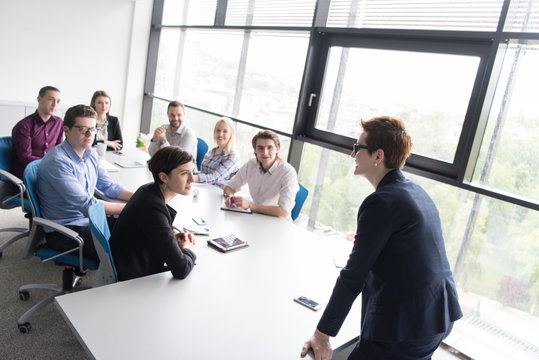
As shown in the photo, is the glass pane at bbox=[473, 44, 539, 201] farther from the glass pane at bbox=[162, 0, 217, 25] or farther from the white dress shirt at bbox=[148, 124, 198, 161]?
the glass pane at bbox=[162, 0, 217, 25]

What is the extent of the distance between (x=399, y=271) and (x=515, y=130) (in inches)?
75.1

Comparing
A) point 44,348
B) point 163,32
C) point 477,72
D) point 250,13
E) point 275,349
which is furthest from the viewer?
point 163,32

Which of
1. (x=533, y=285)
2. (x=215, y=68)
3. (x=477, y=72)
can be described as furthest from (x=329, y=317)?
(x=215, y=68)

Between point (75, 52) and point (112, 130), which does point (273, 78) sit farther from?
point (75, 52)

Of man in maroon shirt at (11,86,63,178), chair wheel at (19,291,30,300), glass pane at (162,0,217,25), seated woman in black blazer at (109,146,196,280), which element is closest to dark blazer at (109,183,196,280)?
seated woman in black blazer at (109,146,196,280)

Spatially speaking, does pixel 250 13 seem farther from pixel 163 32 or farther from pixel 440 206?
pixel 440 206

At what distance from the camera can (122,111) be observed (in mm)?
6543

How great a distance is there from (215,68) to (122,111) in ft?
6.73

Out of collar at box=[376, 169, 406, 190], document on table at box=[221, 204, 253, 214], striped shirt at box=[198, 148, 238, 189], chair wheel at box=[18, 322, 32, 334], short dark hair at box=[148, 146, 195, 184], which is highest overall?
collar at box=[376, 169, 406, 190]

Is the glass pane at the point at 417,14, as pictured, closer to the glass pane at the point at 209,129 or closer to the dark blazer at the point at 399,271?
the glass pane at the point at 209,129

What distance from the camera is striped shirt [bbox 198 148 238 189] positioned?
3632 mm

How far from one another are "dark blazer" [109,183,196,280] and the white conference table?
10cm

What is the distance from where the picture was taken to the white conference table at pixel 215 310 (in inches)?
53.0

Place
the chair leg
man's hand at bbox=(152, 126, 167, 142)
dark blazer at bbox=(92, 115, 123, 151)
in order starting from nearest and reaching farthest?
1. the chair leg
2. man's hand at bbox=(152, 126, 167, 142)
3. dark blazer at bbox=(92, 115, 123, 151)
